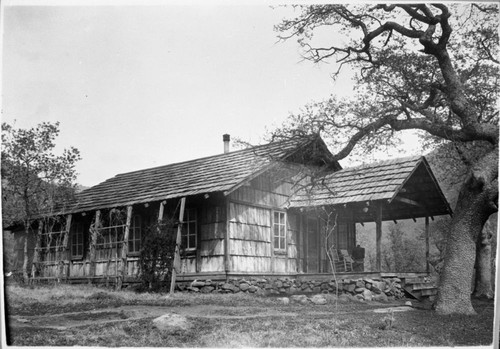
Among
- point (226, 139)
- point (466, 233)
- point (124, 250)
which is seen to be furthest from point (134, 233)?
point (466, 233)

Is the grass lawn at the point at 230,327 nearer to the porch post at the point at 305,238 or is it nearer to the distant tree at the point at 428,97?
the distant tree at the point at 428,97

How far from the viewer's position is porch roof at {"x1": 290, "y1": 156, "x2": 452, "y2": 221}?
14656 millimetres

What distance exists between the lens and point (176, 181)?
50.6 ft

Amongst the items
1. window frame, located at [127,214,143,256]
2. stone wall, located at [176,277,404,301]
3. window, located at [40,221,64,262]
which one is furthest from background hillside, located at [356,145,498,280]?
window, located at [40,221,64,262]

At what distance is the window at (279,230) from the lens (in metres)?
16.3

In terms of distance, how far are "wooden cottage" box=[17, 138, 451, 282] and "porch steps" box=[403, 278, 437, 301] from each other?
1.16m

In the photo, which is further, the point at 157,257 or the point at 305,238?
the point at 305,238

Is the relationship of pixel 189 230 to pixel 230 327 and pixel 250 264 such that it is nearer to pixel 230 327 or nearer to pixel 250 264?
pixel 250 264

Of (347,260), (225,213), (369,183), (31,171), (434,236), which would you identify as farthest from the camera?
(434,236)

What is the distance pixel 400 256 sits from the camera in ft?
82.7

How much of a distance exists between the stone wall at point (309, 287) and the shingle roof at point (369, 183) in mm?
2202

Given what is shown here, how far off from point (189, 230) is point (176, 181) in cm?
145

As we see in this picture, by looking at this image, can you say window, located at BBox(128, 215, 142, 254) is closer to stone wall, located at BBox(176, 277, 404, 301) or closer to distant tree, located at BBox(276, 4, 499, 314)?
stone wall, located at BBox(176, 277, 404, 301)

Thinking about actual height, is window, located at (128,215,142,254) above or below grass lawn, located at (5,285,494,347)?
above
